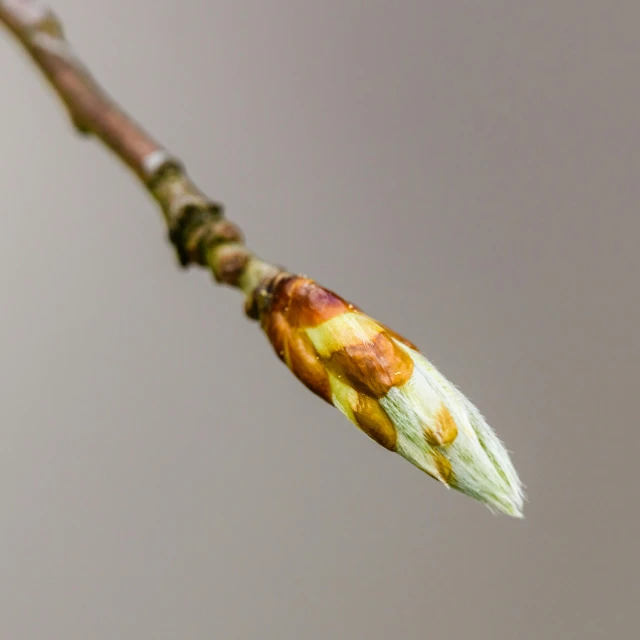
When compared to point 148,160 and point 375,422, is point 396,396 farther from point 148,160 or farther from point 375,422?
point 148,160

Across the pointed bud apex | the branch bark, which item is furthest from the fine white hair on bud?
the branch bark

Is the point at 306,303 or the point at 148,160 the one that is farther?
the point at 148,160

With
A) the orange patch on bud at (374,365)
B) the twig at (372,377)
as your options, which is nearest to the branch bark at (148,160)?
the twig at (372,377)

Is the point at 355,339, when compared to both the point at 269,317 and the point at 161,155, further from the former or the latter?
the point at 161,155

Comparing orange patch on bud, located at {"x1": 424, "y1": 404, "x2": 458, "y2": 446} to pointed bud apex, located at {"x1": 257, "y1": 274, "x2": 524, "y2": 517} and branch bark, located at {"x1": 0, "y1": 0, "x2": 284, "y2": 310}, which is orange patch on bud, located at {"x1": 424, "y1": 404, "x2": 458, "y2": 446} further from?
branch bark, located at {"x1": 0, "y1": 0, "x2": 284, "y2": 310}

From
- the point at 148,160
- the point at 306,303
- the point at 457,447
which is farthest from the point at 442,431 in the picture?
the point at 148,160
